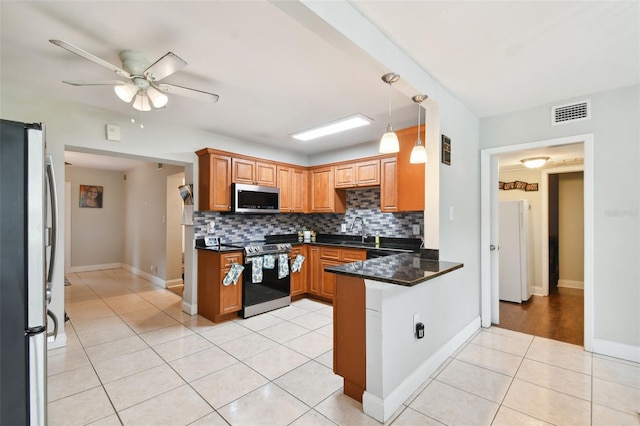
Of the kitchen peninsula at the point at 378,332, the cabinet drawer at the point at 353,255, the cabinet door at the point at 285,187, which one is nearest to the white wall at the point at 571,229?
the cabinet drawer at the point at 353,255

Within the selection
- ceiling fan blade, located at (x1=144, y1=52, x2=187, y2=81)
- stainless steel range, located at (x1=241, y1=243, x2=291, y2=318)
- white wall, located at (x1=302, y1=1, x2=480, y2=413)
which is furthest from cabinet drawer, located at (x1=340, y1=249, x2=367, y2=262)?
ceiling fan blade, located at (x1=144, y1=52, x2=187, y2=81)

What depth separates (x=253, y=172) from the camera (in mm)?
4230

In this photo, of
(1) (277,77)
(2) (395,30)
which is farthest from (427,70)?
(1) (277,77)

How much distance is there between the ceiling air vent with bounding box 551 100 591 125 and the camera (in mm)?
2824

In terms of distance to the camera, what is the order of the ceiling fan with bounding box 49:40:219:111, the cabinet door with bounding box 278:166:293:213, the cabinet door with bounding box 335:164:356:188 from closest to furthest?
the ceiling fan with bounding box 49:40:219:111
the cabinet door with bounding box 335:164:356:188
the cabinet door with bounding box 278:166:293:213

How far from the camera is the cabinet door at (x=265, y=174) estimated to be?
4287 mm

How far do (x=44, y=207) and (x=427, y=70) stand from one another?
263 cm

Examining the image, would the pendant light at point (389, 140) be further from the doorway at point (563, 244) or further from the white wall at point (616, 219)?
the doorway at point (563, 244)

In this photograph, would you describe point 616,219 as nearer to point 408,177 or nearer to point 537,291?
point 408,177

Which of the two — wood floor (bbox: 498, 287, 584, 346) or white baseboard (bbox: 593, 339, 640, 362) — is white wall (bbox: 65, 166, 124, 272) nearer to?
wood floor (bbox: 498, 287, 584, 346)

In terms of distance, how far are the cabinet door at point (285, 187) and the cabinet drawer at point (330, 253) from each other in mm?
888

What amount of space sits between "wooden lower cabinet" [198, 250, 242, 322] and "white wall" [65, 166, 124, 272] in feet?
16.0

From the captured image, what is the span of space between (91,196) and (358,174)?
6.50m

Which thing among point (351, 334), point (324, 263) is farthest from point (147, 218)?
point (351, 334)
